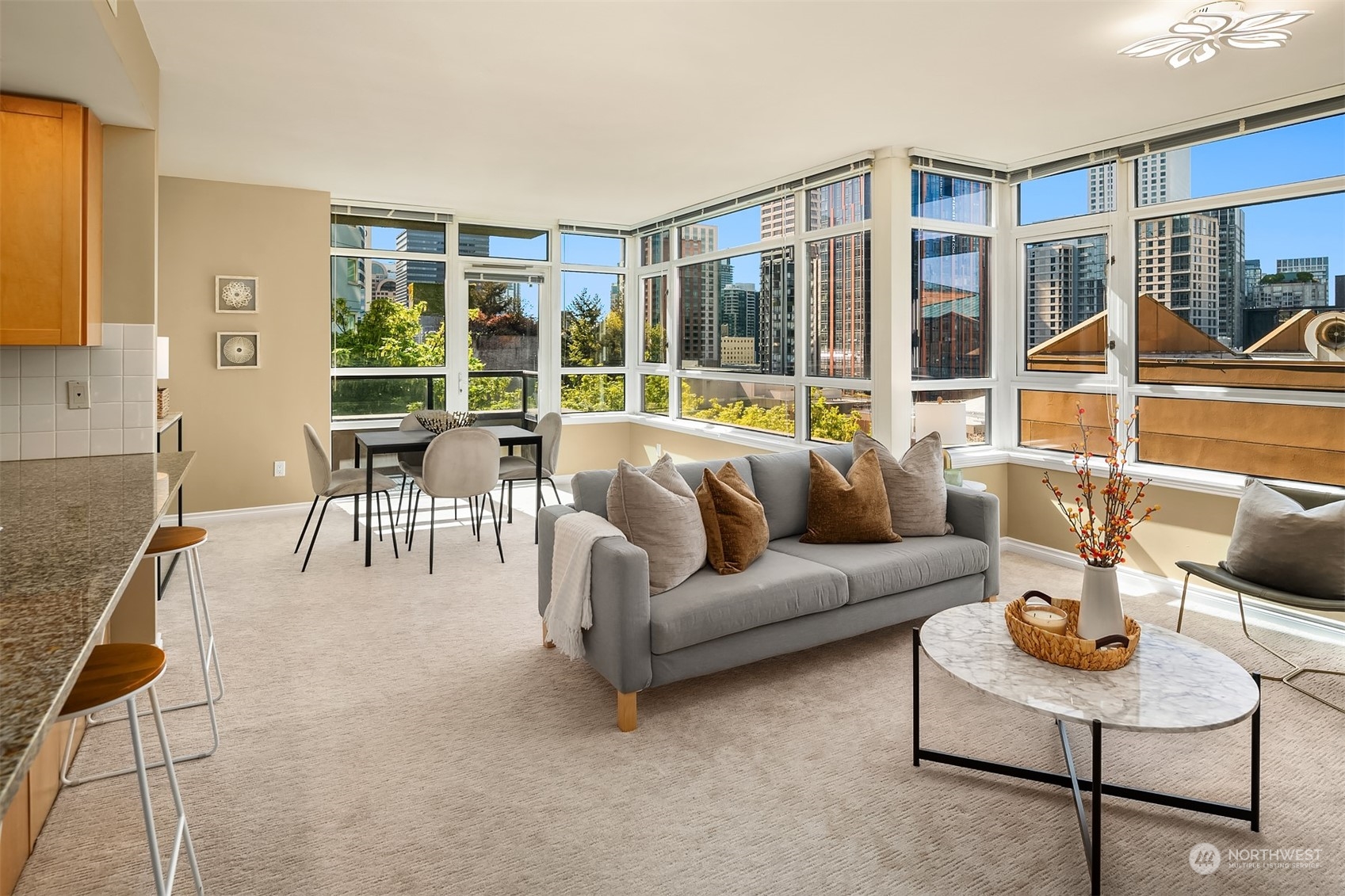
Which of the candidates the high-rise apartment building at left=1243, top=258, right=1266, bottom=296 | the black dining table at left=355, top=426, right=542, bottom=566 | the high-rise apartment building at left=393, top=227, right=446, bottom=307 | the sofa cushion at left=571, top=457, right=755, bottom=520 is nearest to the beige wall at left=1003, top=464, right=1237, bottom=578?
the high-rise apartment building at left=1243, top=258, right=1266, bottom=296

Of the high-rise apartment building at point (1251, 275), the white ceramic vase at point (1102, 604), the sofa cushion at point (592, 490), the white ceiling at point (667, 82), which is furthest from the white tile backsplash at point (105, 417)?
the high-rise apartment building at point (1251, 275)

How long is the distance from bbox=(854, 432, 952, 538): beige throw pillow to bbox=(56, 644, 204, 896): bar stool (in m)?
2.99

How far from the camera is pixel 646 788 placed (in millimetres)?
2441

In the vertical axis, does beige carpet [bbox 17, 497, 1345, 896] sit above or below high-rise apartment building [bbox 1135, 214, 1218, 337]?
below

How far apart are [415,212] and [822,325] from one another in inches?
148

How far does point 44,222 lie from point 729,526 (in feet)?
9.08

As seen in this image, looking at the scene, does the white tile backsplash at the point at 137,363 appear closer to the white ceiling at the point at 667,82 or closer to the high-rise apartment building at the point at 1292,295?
the white ceiling at the point at 667,82

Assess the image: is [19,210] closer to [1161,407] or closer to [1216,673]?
[1216,673]

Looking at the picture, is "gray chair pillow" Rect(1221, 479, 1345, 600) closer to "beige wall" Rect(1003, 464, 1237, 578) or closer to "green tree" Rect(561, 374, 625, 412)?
"beige wall" Rect(1003, 464, 1237, 578)

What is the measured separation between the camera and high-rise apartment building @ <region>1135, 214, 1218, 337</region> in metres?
4.37

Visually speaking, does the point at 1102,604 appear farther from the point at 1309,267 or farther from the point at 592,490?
the point at 1309,267

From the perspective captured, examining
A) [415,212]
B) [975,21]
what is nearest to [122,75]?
[975,21]

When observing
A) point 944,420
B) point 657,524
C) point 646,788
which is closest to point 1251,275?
point 944,420

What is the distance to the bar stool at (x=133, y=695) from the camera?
162 cm
